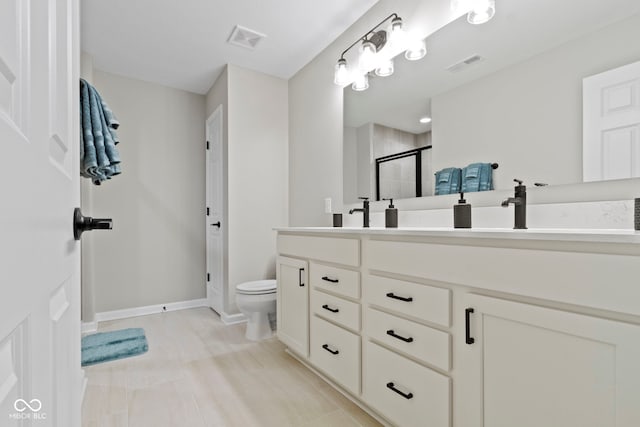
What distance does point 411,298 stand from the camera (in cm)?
125

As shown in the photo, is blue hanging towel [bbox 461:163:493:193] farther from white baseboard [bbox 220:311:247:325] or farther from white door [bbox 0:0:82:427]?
white baseboard [bbox 220:311:247:325]

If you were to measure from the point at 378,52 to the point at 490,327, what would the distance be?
1.85 metres

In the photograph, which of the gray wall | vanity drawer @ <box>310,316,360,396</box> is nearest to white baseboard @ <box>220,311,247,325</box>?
the gray wall

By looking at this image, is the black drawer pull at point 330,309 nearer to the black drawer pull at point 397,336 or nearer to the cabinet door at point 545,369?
the black drawer pull at point 397,336

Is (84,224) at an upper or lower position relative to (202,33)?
lower

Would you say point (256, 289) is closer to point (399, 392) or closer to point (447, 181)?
point (399, 392)

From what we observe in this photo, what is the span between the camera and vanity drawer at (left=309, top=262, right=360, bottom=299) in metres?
1.55

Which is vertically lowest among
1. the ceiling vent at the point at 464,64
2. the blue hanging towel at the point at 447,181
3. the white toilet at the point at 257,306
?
the white toilet at the point at 257,306

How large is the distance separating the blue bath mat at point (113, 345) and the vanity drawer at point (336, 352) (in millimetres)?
1362

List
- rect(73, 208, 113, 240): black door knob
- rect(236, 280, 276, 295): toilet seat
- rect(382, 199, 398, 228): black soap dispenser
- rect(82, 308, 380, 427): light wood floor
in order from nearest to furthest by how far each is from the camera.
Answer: rect(73, 208, 113, 240): black door knob → rect(82, 308, 380, 427): light wood floor → rect(382, 199, 398, 228): black soap dispenser → rect(236, 280, 276, 295): toilet seat

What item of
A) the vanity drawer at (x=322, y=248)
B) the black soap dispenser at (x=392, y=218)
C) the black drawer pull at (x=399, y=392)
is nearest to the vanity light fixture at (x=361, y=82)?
the black soap dispenser at (x=392, y=218)

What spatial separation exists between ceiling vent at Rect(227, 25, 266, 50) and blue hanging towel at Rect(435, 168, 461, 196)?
1.83 metres

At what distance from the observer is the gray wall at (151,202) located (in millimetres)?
3129

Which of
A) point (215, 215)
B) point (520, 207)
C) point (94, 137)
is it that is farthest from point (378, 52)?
point (215, 215)
